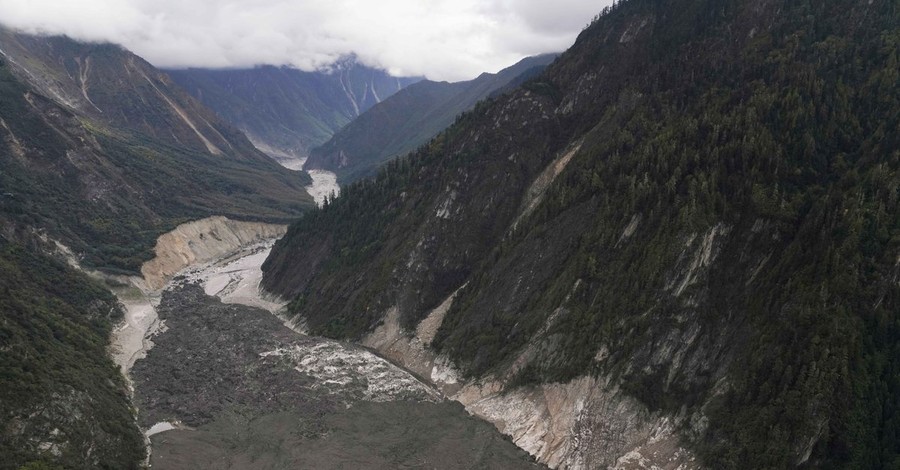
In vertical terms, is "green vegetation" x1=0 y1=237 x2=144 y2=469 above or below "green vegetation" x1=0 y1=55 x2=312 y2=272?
below

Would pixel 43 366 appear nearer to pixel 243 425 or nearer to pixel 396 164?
pixel 243 425

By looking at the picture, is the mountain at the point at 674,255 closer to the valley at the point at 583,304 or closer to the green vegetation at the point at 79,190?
the valley at the point at 583,304

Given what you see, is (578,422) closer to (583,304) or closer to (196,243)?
(583,304)

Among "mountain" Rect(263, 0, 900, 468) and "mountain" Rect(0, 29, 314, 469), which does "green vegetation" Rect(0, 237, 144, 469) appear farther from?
"mountain" Rect(263, 0, 900, 468)

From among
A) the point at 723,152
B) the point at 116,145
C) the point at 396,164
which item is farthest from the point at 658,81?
the point at 116,145

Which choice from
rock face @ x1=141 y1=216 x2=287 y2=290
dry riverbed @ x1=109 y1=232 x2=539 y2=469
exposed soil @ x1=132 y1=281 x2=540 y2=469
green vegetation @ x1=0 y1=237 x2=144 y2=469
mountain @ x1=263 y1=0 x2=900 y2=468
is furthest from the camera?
rock face @ x1=141 y1=216 x2=287 y2=290

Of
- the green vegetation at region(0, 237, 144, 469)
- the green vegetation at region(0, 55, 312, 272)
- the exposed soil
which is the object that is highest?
the green vegetation at region(0, 55, 312, 272)

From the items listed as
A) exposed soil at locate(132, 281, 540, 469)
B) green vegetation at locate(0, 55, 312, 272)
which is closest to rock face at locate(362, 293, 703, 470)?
exposed soil at locate(132, 281, 540, 469)

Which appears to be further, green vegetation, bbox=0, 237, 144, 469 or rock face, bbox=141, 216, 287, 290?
rock face, bbox=141, 216, 287, 290
